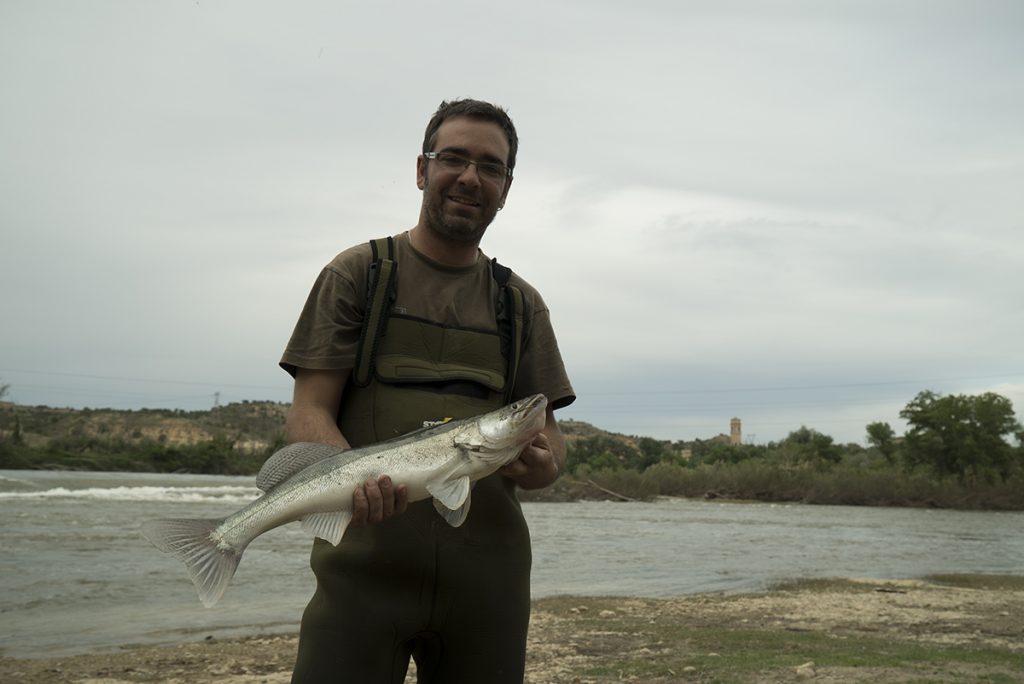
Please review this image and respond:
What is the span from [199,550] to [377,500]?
0.64 meters

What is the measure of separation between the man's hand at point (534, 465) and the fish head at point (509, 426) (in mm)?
139

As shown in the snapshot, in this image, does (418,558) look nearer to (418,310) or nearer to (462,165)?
(418,310)

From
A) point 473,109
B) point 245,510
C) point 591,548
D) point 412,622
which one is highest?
point 473,109

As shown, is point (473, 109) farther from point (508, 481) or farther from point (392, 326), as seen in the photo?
point (508, 481)

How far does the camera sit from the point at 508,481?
3242 millimetres

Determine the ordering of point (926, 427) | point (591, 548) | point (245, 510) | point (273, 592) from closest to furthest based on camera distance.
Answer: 1. point (245, 510)
2. point (273, 592)
3. point (591, 548)
4. point (926, 427)

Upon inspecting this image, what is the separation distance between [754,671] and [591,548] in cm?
1696

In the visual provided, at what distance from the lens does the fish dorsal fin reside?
287 cm

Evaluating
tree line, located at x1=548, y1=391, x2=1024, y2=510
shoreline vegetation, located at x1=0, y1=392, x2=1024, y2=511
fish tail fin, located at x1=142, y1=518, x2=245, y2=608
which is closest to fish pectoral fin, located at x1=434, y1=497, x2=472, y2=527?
fish tail fin, located at x1=142, y1=518, x2=245, y2=608

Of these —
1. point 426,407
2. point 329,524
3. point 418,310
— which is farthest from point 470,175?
point 329,524

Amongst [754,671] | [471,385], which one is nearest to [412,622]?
[471,385]

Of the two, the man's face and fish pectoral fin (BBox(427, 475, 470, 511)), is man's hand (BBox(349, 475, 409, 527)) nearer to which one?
fish pectoral fin (BBox(427, 475, 470, 511))

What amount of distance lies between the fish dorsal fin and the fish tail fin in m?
0.22

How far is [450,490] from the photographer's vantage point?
277 centimetres
